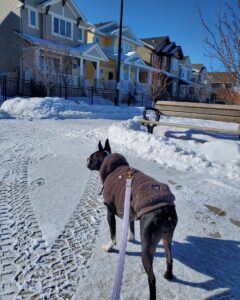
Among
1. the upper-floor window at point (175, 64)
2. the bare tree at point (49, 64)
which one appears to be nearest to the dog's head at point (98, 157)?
the bare tree at point (49, 64)

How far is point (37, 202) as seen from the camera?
3906mm

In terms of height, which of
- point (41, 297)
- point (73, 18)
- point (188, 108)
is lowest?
point (41, 297)

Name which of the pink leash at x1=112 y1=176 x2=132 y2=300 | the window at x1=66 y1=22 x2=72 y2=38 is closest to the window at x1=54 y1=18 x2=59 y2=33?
the window at x1=66 y1=22 x2=72 y2=38

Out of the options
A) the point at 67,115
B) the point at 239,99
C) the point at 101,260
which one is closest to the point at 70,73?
the point at 67,115

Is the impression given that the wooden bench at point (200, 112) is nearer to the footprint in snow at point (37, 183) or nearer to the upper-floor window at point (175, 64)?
the footprint in snow at point (37, 183)

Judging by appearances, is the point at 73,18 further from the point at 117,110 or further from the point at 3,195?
the point at 3,195

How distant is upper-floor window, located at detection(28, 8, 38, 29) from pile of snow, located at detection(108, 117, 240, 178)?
72.5 feet

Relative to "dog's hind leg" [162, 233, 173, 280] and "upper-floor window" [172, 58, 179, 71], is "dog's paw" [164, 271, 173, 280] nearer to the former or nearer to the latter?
"dog's hind leg" [162, 233, 173, 280]

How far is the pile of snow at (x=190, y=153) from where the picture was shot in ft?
17.8

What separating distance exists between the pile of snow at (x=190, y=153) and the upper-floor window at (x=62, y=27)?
2337 centimetres

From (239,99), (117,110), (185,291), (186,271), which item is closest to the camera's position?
(185,291)

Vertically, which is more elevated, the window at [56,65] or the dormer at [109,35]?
the dormer at [109,35]

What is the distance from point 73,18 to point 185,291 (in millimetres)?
29966

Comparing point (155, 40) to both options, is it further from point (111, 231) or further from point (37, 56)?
point (111, 231)
